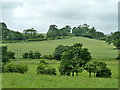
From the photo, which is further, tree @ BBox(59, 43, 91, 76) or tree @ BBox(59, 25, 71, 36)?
tree @ BBox(59, 25, 71, 36)

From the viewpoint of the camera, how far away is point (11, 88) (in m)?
13.8

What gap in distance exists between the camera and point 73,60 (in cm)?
3216

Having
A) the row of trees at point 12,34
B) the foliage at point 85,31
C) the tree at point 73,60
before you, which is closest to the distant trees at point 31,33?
the row of trees at point 12,34

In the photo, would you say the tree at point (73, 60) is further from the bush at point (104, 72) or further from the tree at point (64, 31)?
the tree at point (64, 31)

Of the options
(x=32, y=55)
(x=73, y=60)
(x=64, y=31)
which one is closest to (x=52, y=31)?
(x=64, y=31)

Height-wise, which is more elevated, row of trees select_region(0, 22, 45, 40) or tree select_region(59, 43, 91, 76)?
row of trees select_region(0, 22, 45, 40)

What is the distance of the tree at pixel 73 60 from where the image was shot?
104ft

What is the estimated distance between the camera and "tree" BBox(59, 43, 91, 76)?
31.7m

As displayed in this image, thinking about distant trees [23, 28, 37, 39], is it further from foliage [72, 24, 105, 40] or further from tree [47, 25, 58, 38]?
foliage [72, 24, 105, 40]

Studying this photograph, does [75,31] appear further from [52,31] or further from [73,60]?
[73,60]

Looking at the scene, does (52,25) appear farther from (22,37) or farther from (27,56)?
(27,56)

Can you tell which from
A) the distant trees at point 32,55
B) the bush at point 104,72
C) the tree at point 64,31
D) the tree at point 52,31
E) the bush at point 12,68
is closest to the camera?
the bush at point 12,68

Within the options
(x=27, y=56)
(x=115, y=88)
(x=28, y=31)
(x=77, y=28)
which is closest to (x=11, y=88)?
(x=115, y=88)

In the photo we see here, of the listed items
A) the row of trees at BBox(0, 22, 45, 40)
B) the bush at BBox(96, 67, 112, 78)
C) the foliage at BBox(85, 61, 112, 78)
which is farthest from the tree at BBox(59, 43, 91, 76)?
the row of trees at BBox(0, 22, 45, 40)
